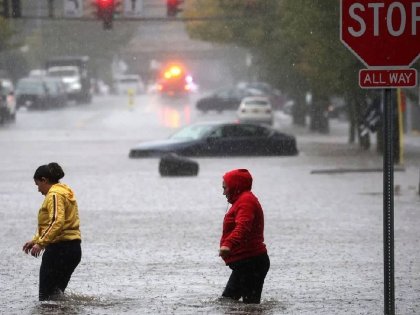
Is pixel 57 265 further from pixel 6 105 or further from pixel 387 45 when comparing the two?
pixel 6 105

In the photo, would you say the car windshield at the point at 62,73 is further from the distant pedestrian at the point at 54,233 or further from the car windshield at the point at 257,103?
the distant pedestrian at the point at 54,233

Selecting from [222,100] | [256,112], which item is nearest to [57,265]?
[256,112]

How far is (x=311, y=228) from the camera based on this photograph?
20016mm

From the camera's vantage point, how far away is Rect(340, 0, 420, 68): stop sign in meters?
9.59

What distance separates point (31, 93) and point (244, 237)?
67.3 m

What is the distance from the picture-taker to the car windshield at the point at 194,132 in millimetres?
41406

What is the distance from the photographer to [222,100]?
3100 inches

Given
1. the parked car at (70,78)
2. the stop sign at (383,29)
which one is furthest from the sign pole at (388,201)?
the parked car at (70,78)

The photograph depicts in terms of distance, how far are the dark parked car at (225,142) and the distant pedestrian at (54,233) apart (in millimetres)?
28967

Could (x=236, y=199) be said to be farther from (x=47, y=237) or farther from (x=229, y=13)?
(x=229, y=13)

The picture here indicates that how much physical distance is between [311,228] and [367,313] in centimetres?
904

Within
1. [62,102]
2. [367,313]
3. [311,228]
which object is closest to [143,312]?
[367,313]

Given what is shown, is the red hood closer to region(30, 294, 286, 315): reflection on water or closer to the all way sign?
region(30, 294, 286, 315): reflection on water

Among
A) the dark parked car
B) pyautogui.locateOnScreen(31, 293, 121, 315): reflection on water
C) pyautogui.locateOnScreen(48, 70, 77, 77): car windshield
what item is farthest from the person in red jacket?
pyautogui.locateOnScreen(48, 70, 77, 77): car windshield
